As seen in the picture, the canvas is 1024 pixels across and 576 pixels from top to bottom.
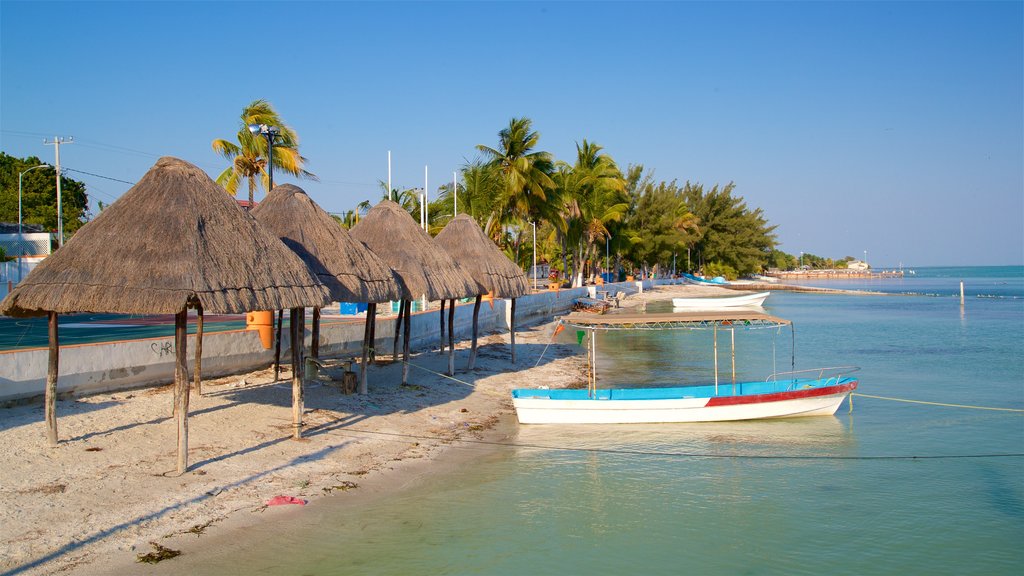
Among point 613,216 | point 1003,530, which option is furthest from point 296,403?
point 613,216

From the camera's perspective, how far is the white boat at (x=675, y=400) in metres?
14.3

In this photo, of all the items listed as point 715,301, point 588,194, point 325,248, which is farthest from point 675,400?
point 588,194

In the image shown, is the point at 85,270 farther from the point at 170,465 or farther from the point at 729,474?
the point at 729,474

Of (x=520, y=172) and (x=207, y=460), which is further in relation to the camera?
(x=520, y=172)

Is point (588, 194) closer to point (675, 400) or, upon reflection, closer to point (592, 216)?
point (592, 216)

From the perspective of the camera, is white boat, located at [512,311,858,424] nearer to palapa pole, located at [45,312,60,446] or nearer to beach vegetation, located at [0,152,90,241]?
palapa pole, located at [45,312,60,446]

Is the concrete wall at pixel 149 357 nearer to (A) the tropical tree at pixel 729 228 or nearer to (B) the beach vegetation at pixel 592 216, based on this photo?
(B) the beach vegetation at pixel 592 216

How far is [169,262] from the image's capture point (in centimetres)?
909

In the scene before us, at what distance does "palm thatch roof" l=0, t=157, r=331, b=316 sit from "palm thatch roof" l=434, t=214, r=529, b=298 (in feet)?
23.7

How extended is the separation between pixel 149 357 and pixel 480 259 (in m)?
7.44

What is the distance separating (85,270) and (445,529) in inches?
210

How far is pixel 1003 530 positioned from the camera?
32.2ft

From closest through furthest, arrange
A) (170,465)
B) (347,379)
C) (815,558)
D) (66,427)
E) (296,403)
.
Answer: (815,558)
(170,465)
(66,427)
(296,403)
(347,379)

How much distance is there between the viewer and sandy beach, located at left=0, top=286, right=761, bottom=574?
25.6 ft
